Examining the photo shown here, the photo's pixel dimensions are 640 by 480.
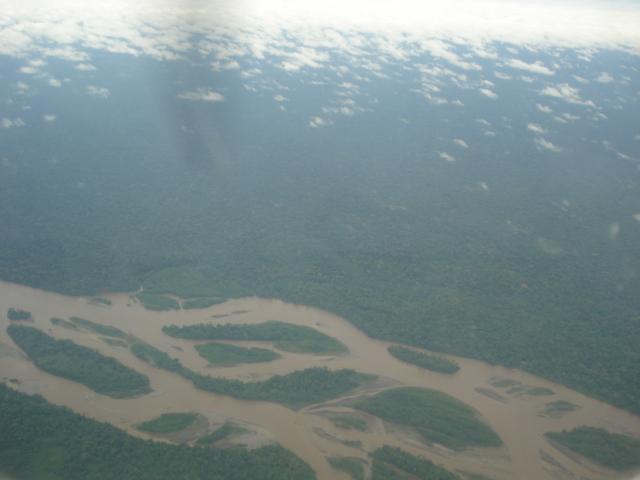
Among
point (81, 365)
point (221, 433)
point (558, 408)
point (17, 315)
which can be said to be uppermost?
point (558, 408)

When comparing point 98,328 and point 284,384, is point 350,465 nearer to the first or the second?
point 284,384

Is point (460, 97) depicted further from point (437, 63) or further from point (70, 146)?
point (70, 146)

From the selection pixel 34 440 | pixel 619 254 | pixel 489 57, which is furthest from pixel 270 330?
pixel 489 57

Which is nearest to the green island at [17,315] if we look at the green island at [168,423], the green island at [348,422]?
the green island at [168,423]

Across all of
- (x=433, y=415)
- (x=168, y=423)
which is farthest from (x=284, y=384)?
(x=433, y=415)

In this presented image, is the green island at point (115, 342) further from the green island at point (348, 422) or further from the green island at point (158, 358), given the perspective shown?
the green island at point (348, 422)
